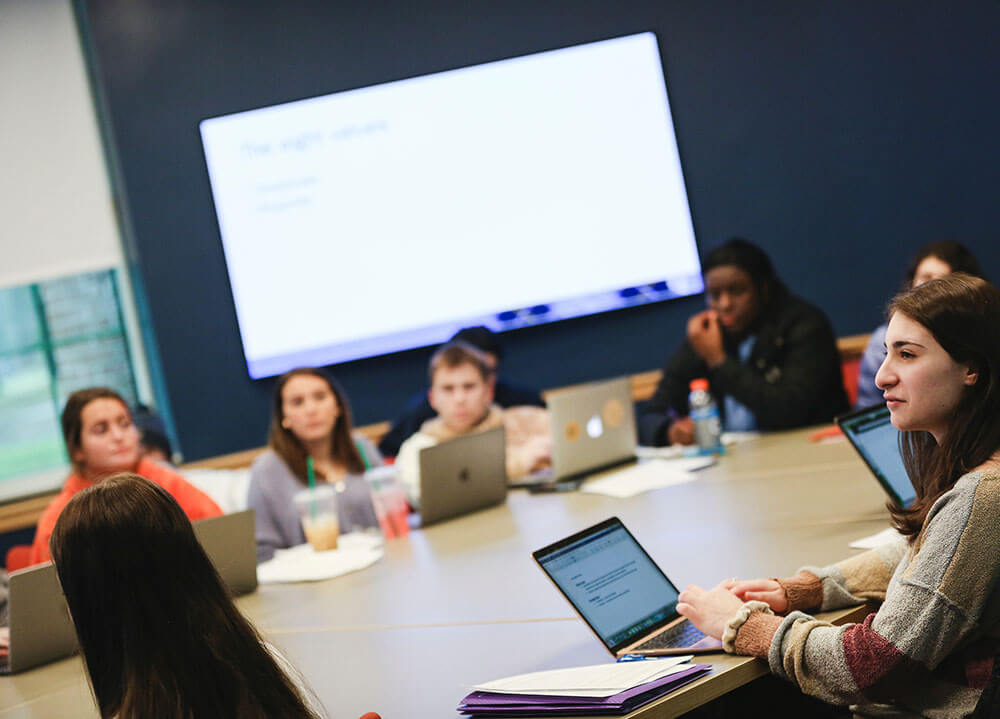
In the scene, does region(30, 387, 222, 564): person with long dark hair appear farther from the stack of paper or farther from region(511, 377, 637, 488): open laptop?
the stack of paper

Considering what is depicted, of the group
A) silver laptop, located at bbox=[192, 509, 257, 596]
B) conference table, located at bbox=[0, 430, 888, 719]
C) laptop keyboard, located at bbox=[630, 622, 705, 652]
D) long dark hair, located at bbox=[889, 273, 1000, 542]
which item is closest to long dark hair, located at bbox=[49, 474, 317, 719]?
conference table, located at bbox=[0, 430, 888, 719]

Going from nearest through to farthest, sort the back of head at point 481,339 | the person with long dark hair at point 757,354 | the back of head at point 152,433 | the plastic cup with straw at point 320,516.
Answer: the plastic cup with straw at point 320,516, the person with long dark hair at point 757,354, the back of head at point 152,433, the back of head at point 481,339

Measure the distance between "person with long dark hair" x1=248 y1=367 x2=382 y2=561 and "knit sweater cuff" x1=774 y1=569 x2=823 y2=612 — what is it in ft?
5.75

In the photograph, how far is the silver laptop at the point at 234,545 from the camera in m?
2.70

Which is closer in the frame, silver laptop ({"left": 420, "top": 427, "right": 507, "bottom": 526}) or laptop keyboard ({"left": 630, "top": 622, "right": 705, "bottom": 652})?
laptop keyboard ({"left": 630, "top": 622, "right": 705, "bottom": 652})

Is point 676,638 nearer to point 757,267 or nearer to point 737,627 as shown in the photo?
point 737,627

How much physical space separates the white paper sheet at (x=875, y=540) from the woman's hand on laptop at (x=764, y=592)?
405 millimetres

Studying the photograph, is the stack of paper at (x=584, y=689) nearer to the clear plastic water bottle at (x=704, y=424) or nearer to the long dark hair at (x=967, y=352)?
the long dark hair at (x=967, y=352)

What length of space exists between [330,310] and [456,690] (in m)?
3.44

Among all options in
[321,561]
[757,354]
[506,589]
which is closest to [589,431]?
[757,354]

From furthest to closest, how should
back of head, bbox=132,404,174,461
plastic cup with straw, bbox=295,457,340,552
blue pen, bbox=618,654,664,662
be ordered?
back of head, bbox=132,404,174,461 → plastic cup with straw, bbox=295,457,340,552 → blue pen, bbox=618,654,664,662

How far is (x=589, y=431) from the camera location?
3.58m

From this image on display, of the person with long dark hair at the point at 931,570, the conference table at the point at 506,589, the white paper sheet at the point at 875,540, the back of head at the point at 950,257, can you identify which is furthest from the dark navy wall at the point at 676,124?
the person with long dark hair at the point at 931,570

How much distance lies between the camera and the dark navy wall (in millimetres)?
5102
